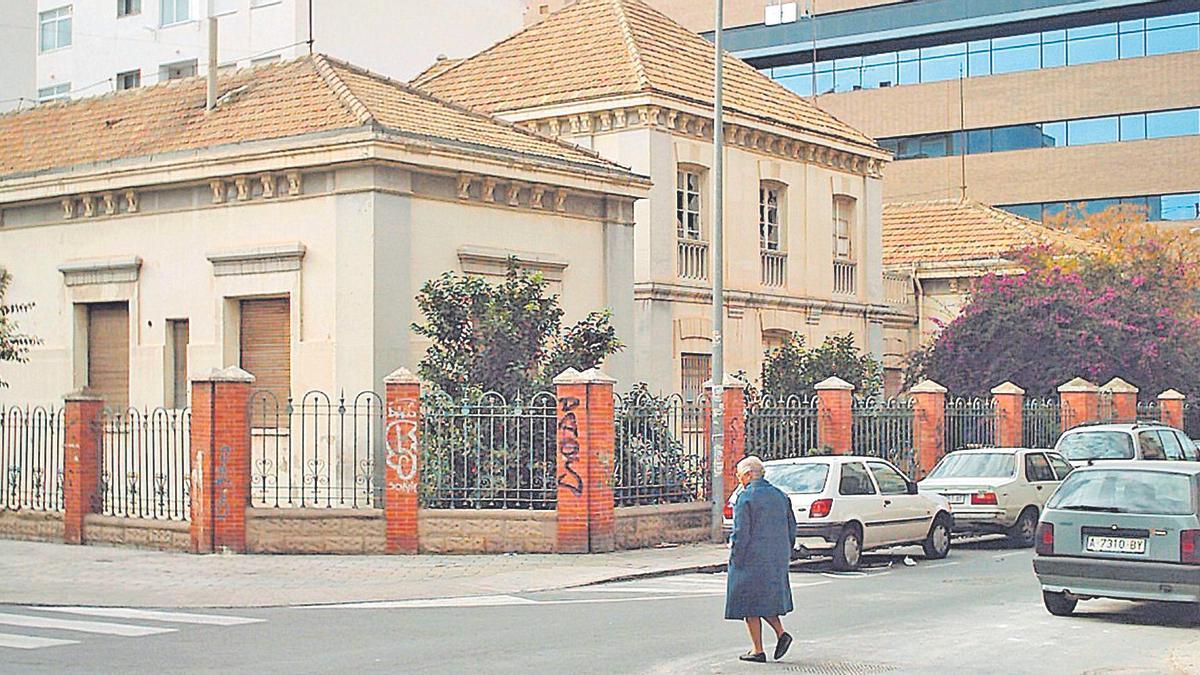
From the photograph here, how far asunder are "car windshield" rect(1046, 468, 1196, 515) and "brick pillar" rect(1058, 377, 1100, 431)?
18.7m

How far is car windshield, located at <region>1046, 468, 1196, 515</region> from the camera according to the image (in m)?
15.1

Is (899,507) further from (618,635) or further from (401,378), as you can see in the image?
(618,635)

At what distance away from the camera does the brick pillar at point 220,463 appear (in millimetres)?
21297

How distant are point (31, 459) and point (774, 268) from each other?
52.6 feet

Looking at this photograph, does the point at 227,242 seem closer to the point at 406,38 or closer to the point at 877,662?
the point at 877,662

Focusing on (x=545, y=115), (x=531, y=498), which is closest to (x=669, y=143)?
(x=545, y=115)

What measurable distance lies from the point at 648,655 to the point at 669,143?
746 inches

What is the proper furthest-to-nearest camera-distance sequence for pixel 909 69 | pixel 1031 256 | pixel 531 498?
1. pixel 909 69
2. pixel 1031 256
3. pixel 531 498

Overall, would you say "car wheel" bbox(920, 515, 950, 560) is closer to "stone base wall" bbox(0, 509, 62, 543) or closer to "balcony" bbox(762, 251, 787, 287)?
"balcony" bbox(762, 251, 787, 287)

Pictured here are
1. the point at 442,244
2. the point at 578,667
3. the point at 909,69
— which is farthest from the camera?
the point at 909,69

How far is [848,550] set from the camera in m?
20.4

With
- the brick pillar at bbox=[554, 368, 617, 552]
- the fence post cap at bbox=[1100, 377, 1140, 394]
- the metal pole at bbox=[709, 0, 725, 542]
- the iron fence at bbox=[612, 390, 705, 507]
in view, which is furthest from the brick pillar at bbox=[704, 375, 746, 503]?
the fence post cap at bbox=[1100, 377, 1140, 394]

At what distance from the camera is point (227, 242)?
25.1 metres

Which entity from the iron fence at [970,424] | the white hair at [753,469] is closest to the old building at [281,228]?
the iron fence at [970,424]
